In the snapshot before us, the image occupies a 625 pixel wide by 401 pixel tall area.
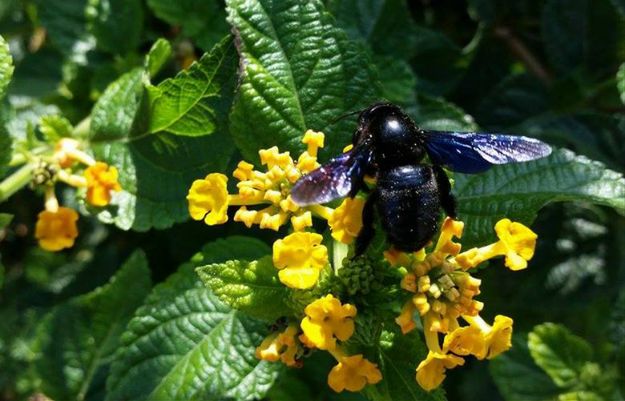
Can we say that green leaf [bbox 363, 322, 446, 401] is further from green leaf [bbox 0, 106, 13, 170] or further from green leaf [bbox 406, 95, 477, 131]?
green leaf [bbox 0, 106, 13, 170]

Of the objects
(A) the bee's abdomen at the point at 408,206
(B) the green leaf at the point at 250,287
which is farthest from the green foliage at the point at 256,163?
(A) the bee's abdomen at the point at 408,206

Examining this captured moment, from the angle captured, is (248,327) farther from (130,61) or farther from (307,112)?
(130,61)

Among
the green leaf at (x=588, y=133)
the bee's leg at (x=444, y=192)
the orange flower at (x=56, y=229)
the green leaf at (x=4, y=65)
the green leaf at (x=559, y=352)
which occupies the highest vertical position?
the green leaf at (x=4, y=65)

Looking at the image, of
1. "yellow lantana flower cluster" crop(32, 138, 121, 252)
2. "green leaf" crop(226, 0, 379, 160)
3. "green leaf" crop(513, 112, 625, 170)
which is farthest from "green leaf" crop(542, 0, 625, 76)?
"yellow lantana flower cluster" crop(32, 138, 121, 252)

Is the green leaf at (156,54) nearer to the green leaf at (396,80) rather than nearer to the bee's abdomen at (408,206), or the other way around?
the green leaf at (396,80)

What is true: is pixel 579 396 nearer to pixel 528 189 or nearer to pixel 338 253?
pixel 528 189

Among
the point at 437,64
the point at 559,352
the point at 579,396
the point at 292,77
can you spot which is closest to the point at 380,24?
the point at 437,64
